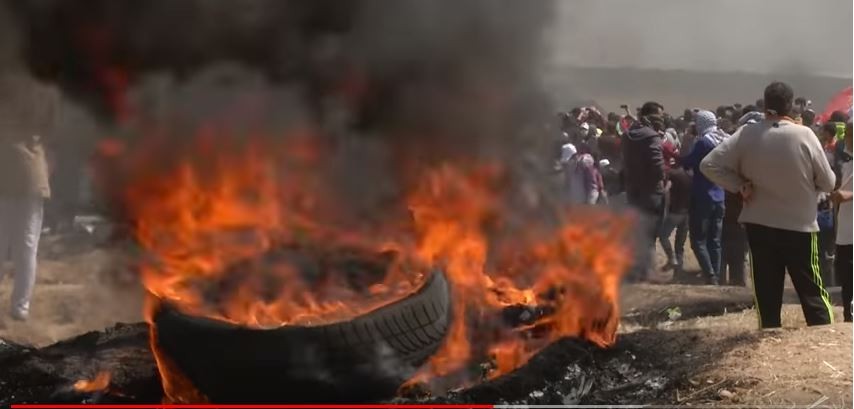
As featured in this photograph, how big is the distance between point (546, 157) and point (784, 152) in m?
2.72

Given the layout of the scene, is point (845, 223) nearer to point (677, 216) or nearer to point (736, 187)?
point (736, 187)

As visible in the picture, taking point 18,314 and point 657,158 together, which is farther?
point 657,158

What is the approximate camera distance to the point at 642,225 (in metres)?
10.3

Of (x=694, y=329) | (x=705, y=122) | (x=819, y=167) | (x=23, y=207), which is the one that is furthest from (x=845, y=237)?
(x=23, y=207)

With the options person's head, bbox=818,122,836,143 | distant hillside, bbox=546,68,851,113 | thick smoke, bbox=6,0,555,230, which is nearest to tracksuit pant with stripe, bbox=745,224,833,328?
thick smoke, bbox=6,0,555,230

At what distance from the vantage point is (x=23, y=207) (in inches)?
310

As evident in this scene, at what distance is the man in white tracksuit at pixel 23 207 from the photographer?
7.77 m

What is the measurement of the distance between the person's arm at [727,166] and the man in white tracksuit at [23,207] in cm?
486

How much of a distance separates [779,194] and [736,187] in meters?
0.29

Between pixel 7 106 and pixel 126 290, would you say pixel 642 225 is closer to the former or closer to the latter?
pixel 126 290

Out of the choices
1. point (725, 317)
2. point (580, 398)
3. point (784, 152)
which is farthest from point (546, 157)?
point (580, 398)

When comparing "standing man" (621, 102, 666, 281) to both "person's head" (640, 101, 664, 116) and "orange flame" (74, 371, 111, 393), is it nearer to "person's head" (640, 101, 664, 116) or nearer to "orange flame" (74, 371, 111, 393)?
"person's head" (640, 101, 664, 116)

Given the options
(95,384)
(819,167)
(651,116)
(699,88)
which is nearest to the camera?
(95,384)

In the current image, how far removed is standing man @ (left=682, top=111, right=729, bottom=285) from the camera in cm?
1032
